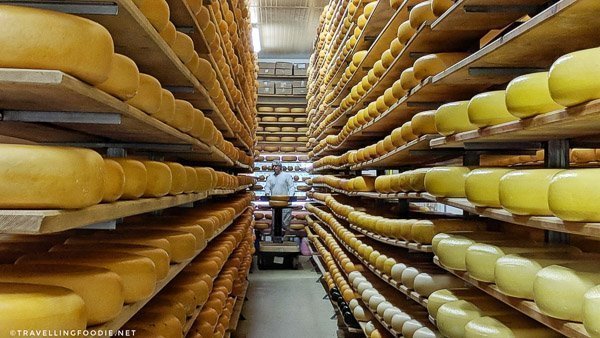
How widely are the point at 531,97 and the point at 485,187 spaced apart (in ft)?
1.58

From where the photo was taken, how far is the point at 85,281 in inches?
59.1

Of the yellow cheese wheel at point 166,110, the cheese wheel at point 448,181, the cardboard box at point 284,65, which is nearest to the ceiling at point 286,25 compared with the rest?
the cardboard box at point 284,65

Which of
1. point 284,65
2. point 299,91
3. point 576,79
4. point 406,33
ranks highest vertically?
point 284,65

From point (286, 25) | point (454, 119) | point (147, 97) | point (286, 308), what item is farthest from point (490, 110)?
point (286, 25)

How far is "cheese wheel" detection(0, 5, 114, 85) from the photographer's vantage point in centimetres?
123

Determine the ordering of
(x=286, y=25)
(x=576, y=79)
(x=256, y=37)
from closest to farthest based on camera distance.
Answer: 1. (x=576, y=79)
2. (x=286, y=25)
3. (x=256, y=37)

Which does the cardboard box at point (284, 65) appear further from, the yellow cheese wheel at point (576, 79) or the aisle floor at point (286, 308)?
the yellow cheese wheel at point (576, 79)

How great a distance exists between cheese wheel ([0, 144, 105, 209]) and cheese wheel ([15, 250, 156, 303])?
1.54ft

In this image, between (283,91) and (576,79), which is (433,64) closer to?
(576,79)

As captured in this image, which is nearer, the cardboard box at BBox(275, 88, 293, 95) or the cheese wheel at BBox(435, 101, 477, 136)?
the cheese wheel at BBox(435, 101, 477, 136)

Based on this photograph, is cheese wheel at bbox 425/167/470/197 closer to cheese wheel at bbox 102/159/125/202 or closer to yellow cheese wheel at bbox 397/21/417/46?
yellow cheese wheel at bbox 397/21/417/46

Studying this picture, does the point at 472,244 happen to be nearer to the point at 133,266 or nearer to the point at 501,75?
the point at 501,75

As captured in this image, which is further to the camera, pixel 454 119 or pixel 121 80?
pixel 454 119

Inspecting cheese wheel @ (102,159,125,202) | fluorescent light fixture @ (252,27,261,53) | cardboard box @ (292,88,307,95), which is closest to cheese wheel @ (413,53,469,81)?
cheese wheel @ (102,159,125,202)
